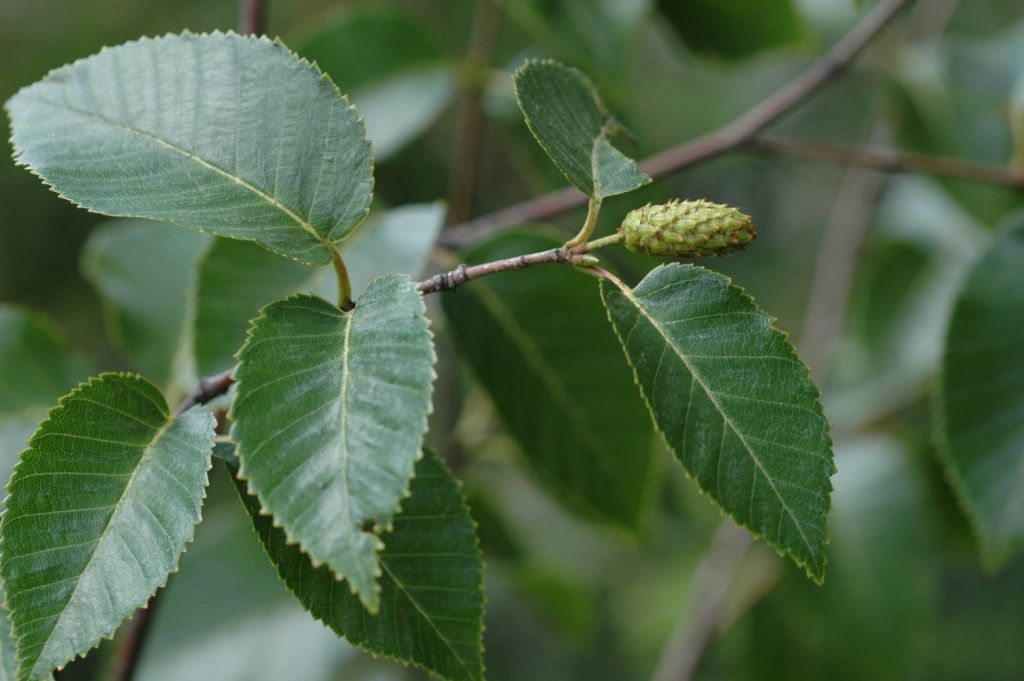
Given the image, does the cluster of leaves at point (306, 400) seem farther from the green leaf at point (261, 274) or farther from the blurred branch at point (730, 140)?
the blurred branch at point (730, 140)

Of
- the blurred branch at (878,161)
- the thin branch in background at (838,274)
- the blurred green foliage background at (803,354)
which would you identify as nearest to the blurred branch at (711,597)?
the blurred green foliage background at (803,354)

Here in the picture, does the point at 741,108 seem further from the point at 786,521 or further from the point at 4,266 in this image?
the point at 4,266

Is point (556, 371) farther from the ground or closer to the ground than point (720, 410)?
closer to the ground

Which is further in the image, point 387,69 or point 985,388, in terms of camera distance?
point 387,69

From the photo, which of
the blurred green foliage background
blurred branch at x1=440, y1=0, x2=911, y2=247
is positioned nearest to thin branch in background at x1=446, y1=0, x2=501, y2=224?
the blurred green foliage background

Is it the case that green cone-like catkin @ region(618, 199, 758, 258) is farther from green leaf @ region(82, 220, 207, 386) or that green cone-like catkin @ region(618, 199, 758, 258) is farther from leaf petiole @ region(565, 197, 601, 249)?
green leaf @ region(82, 220, 207, 386)

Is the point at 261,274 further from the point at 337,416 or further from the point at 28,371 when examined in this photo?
the point at 337,416

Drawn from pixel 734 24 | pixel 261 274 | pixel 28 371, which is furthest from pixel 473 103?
pixel 28 371
